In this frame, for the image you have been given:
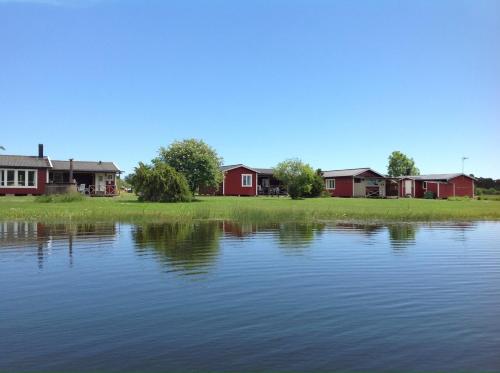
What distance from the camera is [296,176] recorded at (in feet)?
187

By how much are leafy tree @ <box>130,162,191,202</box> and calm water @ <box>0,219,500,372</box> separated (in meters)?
25.1

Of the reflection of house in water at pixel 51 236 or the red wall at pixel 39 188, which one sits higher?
the red wall at pixel 39 188

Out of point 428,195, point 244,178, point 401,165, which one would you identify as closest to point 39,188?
point 244,178

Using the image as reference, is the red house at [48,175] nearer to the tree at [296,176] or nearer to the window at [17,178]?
the window at [17,178]

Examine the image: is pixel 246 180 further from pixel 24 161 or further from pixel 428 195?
pixel 24 161

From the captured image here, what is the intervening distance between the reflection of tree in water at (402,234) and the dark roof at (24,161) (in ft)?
123

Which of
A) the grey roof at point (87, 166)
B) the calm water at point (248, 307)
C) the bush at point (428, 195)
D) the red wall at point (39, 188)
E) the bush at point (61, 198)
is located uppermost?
the grey roof at point (87, 166)

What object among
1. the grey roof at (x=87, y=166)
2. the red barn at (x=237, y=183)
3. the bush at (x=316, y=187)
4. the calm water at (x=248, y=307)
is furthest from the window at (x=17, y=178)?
the calm water at (x=248, y=307)

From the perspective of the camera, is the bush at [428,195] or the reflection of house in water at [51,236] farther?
the bush at [428,195]

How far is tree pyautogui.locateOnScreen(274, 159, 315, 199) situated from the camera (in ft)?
180

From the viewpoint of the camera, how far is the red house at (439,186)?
67062 millimetres

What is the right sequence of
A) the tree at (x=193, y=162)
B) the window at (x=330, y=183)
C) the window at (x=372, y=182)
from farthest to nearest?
the window at (x=330, y=183) < the window at (x=372, y=182) < the tree at (x=193, y=162)

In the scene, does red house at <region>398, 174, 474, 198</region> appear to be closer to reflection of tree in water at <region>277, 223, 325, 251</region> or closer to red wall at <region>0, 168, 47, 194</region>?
red wall at <region>0, 168, 47, 194</region>

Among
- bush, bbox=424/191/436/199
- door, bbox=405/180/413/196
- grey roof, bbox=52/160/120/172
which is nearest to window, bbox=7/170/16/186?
grey roof, bbox=52/160/120/172
